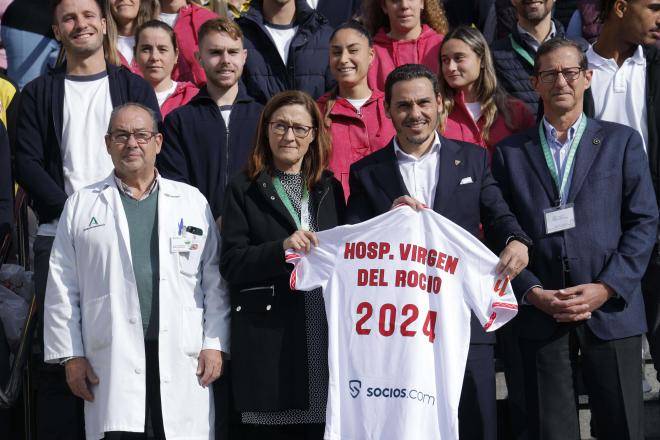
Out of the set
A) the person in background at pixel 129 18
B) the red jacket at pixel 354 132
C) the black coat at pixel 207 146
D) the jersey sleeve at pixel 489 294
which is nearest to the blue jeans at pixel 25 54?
the person in background at pixel 129 18

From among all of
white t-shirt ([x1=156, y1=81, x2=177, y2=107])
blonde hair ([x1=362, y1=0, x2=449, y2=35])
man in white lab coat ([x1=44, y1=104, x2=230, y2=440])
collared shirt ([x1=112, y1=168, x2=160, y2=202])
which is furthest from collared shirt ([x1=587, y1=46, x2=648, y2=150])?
white t-shirt ([x1=156, y1=81, x2=177, y2=107])

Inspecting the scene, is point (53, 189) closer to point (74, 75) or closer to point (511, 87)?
point (74, 75)

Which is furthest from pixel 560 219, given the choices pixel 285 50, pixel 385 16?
pixel 285 50

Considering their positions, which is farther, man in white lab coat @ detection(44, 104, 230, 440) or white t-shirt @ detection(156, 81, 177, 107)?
white t-shirt @ detection(156, 81, 177, 107)

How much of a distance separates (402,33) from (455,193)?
250 centimetres

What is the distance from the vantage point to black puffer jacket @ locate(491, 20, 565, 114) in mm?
7914

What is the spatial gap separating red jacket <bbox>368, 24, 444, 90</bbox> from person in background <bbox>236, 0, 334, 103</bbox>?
0.35 meters

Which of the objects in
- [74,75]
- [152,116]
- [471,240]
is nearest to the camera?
[471,240]

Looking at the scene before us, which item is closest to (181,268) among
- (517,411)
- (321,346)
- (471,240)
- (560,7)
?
(321,346)

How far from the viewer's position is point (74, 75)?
23.7ft

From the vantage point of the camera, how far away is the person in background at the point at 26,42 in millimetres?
9289

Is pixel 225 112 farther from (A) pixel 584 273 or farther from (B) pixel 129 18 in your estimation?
(A) pixel 584 273

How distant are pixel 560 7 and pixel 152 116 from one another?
5123mm

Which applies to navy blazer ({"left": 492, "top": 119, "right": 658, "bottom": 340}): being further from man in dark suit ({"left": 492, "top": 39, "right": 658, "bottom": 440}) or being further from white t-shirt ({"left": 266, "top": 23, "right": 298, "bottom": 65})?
white t-shirt ({"left": 266, "top": 23, "right": 298, "bottom": 65})
